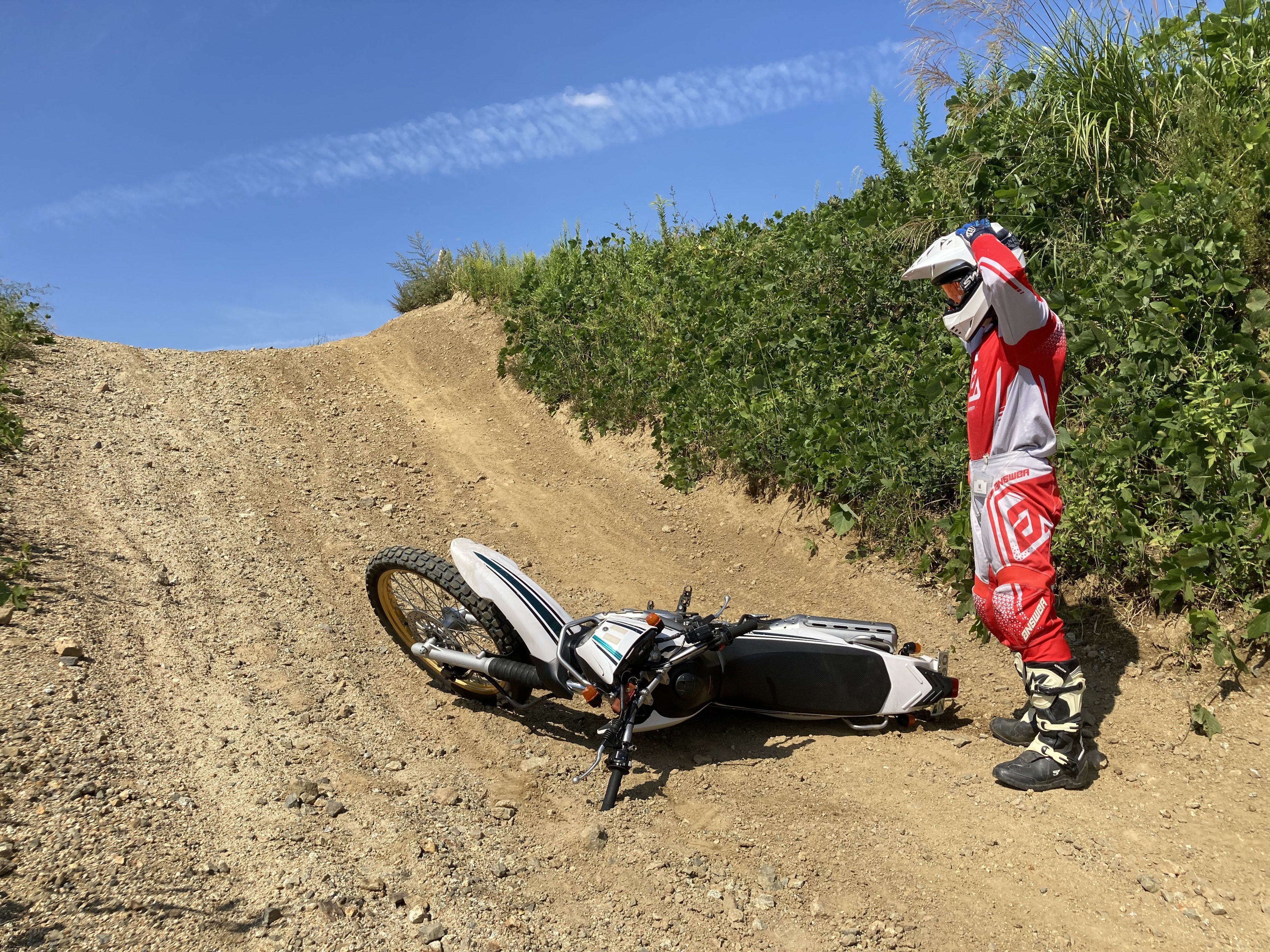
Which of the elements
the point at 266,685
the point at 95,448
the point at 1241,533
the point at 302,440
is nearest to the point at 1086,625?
the point at 1241,533

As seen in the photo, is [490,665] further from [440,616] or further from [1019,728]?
[1019,728]

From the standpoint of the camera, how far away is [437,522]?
293 inches

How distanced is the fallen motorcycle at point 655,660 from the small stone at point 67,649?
1.47m

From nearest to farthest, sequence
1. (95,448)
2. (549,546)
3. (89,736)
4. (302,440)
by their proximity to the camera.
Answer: (89,736)
(549,546)
(95,448)
(302,440)

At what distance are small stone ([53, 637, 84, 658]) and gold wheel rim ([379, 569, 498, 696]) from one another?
1.49 meters

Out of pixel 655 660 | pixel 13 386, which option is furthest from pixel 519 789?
pixel 13 386

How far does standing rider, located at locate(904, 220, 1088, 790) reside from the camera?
374cm

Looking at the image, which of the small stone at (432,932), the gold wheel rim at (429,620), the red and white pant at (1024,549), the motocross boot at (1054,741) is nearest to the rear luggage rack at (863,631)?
the red and white pant at (1024,549)

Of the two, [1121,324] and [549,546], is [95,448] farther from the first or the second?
[1121,324]

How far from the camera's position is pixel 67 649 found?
4332mm

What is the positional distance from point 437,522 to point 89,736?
386cm

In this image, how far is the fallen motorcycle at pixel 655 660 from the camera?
383cm

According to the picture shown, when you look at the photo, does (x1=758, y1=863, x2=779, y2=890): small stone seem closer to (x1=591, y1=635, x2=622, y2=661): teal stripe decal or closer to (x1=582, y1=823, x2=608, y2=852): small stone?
(x1=582, y1=823, x2=608, y2=852): small stone

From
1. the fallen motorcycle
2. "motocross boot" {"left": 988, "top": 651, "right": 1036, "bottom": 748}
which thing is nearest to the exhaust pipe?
the fallen motorcycle
